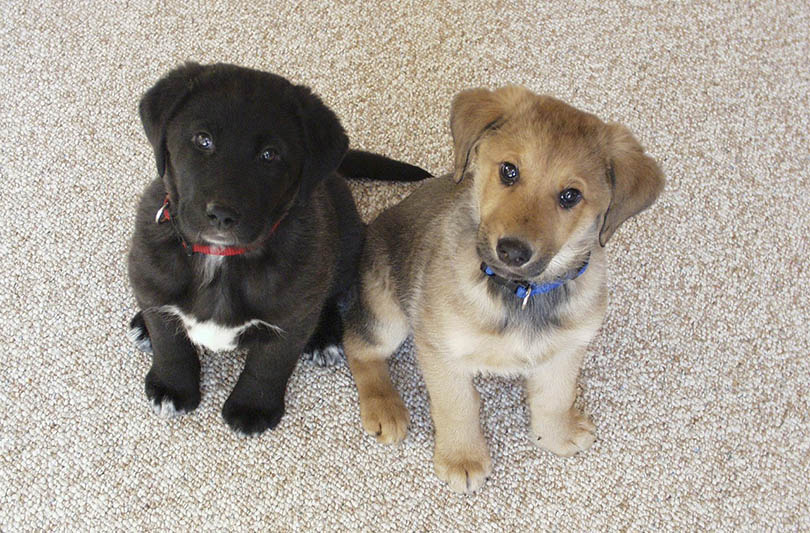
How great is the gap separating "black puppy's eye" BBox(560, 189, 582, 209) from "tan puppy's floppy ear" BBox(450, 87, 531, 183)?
26 cm

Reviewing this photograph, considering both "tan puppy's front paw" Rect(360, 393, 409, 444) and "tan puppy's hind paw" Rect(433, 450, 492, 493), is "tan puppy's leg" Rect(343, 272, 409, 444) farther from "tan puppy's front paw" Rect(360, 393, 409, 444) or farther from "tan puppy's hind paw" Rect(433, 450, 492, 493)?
"tan puppy's hind paw" Rect(433, 450, 492, 493)

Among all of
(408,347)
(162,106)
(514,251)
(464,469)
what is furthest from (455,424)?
(162,106)

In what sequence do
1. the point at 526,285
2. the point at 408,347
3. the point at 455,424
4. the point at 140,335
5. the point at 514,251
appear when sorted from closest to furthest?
the point at 514,251, the point at 526,285, the point at 455,424, the point at 140,335, the point at 408,347

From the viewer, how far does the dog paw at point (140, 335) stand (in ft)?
8.59

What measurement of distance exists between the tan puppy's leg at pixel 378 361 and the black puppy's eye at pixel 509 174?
2.27 ft

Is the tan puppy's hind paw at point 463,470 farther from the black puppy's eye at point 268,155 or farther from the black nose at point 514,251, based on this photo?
the black puppy's eye at point 268,155

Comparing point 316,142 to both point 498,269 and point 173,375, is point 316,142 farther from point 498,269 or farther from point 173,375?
point 173,375

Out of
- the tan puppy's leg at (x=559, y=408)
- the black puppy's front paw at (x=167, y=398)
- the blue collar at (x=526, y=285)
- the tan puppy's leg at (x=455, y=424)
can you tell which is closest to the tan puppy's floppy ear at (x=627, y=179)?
the blue collar at (x=526, y=285)

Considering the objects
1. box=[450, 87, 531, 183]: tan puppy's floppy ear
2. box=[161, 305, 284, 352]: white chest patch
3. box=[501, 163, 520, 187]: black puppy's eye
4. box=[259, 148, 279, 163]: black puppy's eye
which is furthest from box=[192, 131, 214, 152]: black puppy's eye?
box=[501, 163, 520, 187]: black puppy's eye

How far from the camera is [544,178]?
6.07 ft

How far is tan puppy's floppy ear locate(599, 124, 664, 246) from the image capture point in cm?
188

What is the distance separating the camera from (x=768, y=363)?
282cm

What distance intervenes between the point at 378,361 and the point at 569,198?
1022 mm

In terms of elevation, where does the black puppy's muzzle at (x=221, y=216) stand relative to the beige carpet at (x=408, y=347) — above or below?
above
